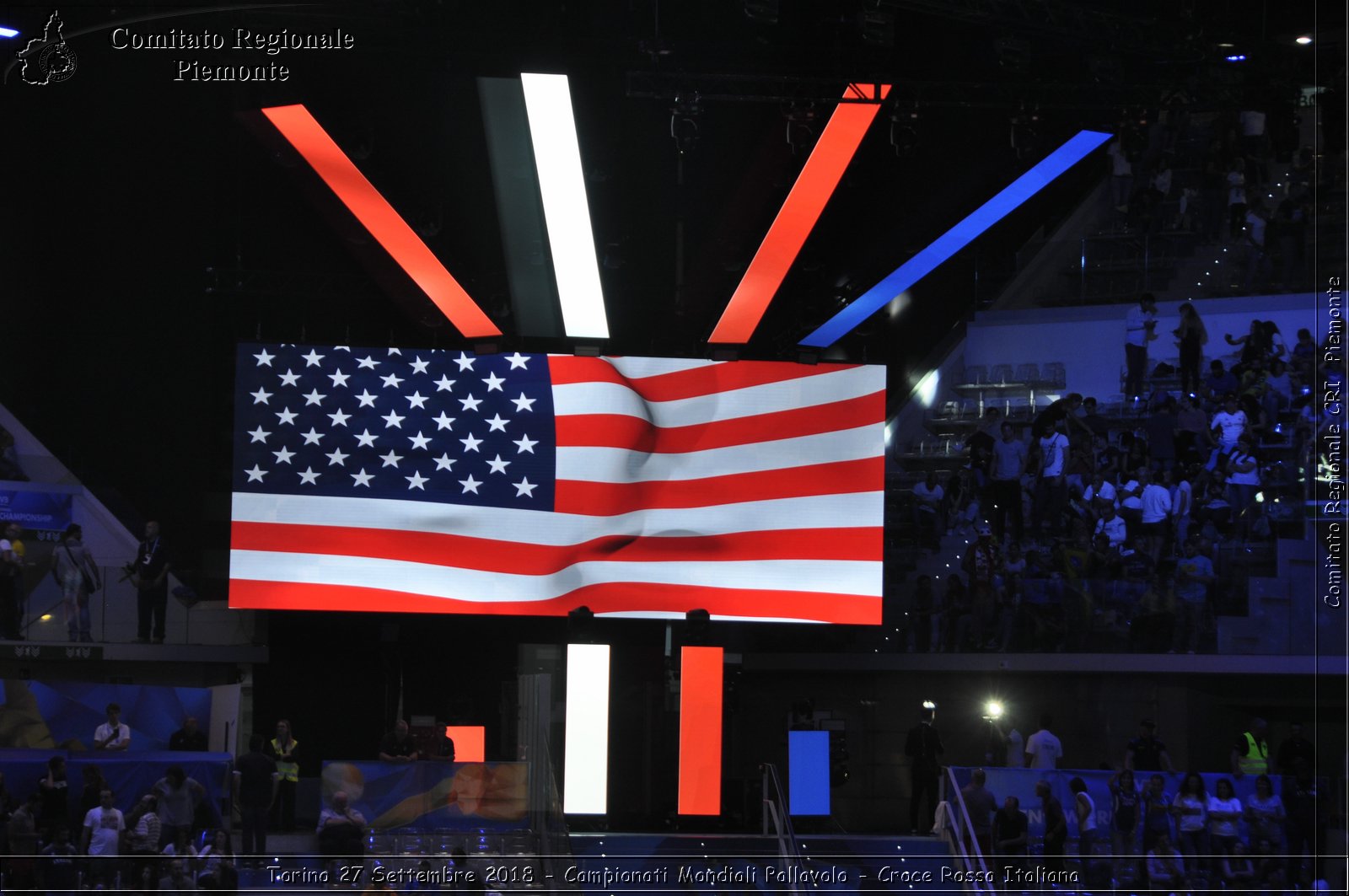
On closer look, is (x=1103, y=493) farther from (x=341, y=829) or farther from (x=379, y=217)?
(x=341, y=829)

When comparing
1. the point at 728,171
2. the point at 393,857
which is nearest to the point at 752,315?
the point at 728,171

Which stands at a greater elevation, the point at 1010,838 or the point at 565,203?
the point at 565,203

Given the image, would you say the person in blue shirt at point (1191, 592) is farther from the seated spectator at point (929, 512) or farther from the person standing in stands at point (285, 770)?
the person standing in stands at point (285, 770)

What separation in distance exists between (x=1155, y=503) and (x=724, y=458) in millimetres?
4566

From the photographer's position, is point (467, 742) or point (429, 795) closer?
point (429, 795)

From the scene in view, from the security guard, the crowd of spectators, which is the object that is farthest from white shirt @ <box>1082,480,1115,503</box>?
the security guard

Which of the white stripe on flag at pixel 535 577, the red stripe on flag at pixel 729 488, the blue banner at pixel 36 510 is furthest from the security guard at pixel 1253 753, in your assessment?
the blue banner at pixel 36 510

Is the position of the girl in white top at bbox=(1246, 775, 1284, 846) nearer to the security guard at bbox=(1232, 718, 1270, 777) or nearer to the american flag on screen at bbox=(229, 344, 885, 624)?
the security guard at bbox=(1232, 718, 1270, 777)

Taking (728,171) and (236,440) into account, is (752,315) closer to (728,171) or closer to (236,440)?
(728,171)

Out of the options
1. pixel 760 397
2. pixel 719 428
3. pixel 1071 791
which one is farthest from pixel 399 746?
pixel 1071 791

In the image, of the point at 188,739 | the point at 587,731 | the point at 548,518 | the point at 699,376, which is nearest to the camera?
the point at 188,739

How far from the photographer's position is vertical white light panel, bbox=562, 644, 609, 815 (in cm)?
1589

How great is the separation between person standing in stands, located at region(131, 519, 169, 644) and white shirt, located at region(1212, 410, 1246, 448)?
11.4 m

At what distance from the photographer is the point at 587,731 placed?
16000 mm
